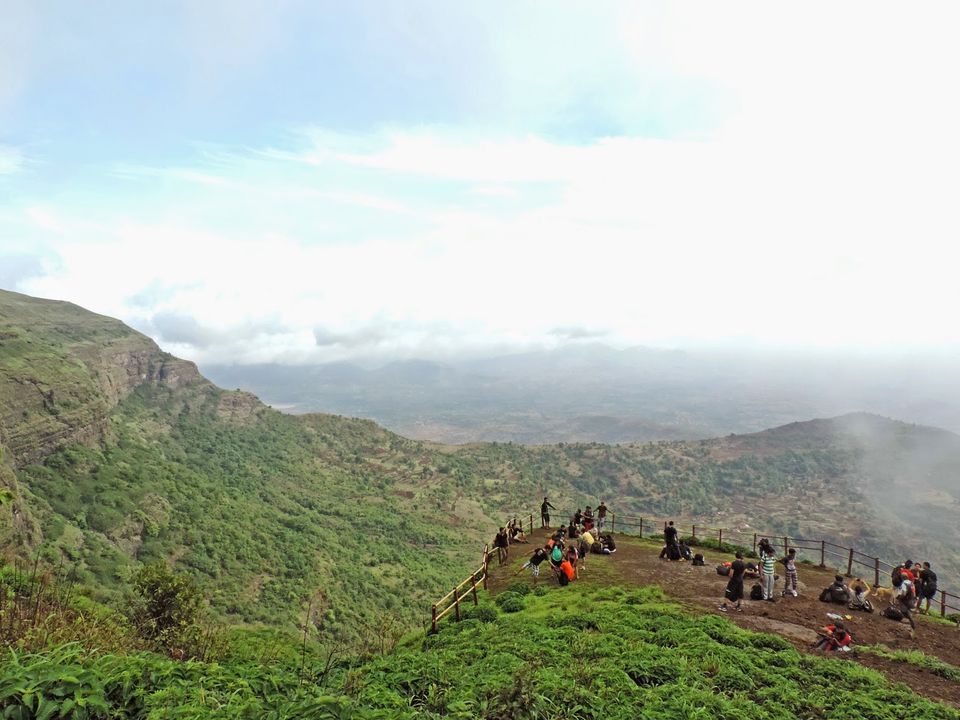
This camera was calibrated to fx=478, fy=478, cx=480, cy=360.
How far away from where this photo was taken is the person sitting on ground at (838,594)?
54.6ft

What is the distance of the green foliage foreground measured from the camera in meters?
6.55

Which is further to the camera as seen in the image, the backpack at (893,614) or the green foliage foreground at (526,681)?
the backpack at (893,614)

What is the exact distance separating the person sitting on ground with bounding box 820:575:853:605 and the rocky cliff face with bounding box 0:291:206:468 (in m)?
→ 57.9

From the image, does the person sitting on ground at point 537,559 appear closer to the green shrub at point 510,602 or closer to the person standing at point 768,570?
the green shrub at point 510,602

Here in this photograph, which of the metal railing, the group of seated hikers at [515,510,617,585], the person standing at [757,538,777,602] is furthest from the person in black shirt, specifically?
the group of seated hikers at [515,510,617,585]

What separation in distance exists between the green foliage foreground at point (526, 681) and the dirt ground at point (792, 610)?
4.14 feet

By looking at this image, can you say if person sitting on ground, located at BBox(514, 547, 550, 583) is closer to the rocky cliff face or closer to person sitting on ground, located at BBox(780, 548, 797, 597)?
person sitting on ground, located at BBox(780, 548, 797, 597)

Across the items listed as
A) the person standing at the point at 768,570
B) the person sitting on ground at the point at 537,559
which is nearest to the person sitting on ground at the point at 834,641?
the person standing at the point at 768,570

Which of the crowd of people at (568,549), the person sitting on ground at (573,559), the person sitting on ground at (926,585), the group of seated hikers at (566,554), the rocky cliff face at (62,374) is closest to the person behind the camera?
the person sitting on ground at (926,585)

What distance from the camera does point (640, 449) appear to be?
156500 mm

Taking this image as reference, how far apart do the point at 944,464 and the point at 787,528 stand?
89.2m

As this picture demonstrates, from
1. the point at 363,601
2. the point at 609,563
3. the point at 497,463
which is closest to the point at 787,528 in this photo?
the point at 497,463

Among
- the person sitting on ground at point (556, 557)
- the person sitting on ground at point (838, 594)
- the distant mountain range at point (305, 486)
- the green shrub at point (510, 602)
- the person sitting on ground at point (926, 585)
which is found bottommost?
the distant mountain range at point (305, 486)

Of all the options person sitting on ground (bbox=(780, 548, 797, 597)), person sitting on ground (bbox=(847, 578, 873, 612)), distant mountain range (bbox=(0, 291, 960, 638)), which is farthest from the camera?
distant mountain range (bbox=(0, 291, 960, 638))
